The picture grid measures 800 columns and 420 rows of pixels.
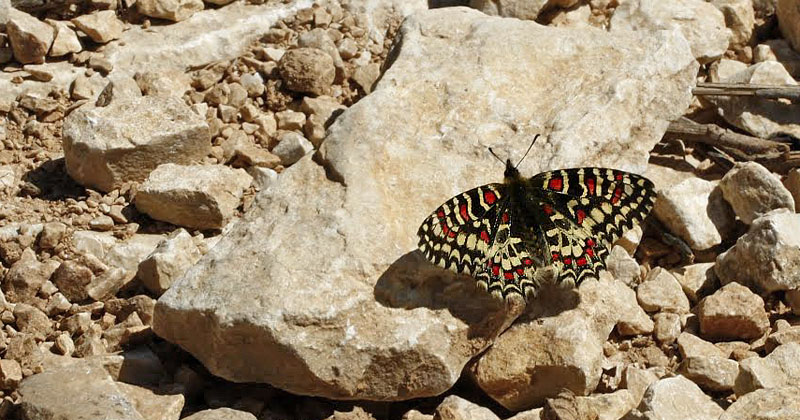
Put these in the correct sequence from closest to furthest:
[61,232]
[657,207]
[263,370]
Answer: [263,370]
[61,232]
[657,207]

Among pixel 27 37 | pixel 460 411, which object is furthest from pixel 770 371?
pixel 27 37

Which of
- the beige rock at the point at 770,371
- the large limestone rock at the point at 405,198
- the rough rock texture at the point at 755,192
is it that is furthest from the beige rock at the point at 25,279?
the rough rock texture at the point at 755,192

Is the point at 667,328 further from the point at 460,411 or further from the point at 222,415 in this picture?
the point at 222,415

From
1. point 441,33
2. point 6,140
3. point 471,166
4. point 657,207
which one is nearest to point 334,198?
point 471,166

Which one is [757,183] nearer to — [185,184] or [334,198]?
[334,198]

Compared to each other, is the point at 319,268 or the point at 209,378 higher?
the point at 319,268

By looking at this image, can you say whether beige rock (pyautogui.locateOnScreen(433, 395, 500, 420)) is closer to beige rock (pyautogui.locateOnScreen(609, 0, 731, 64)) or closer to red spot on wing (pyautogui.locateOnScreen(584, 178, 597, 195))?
red spot on wing (pyautogui.locateOnScreen(584, 178, 597, 195))

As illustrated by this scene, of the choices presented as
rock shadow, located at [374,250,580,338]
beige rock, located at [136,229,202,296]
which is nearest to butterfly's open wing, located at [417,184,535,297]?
rock shadow, located at [374,250,580,338]
